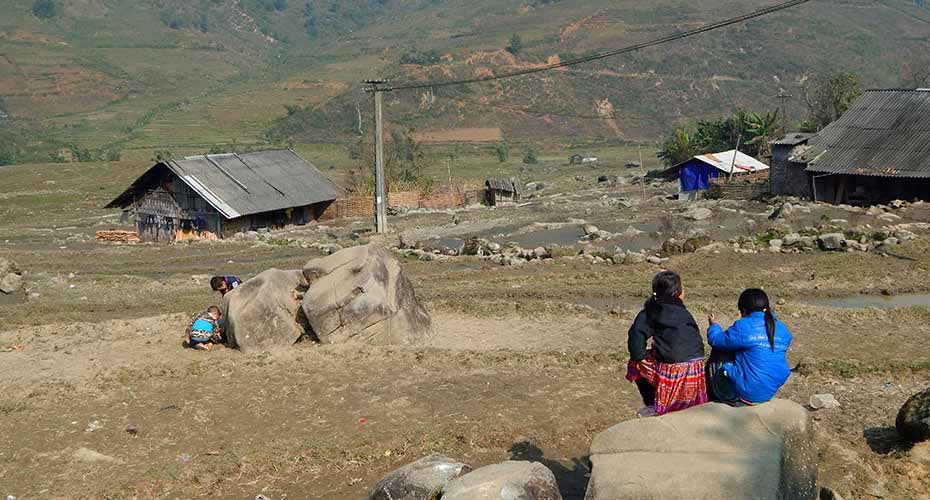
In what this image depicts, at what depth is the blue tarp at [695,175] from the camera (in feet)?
142

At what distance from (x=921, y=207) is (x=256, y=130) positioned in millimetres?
→ 77416

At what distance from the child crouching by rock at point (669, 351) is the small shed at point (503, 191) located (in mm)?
37376

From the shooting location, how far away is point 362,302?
46.6 ft

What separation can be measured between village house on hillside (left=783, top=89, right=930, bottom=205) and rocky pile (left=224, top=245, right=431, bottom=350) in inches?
894

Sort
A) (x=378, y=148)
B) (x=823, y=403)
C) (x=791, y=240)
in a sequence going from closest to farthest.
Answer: (x=823, y=403), (x=791, y=240), (x=378, y=148)

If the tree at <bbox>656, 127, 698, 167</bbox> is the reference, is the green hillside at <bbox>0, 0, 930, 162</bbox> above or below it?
above

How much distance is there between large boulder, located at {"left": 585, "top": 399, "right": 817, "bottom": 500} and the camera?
6.39 m

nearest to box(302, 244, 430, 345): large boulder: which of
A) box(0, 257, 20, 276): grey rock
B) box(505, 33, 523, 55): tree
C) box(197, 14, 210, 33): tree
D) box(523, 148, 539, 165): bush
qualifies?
box(0, 257, 20, 276): grey rock

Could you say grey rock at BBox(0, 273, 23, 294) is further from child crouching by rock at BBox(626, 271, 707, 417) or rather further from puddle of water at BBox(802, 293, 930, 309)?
child crouching by rock at BBox(626, 271, 707, 417)

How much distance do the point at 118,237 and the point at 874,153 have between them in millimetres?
28429

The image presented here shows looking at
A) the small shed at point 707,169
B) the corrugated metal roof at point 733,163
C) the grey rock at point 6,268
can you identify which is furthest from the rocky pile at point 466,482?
the corrugated metal roof at point 733,163

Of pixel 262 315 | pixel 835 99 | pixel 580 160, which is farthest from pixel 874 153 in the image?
pixel 580 160

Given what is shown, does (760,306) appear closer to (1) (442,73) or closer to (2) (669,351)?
(2) (669,351)

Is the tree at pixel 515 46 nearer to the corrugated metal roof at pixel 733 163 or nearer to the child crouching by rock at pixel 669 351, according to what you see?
the corrugated metal roof at pixel 733 163
